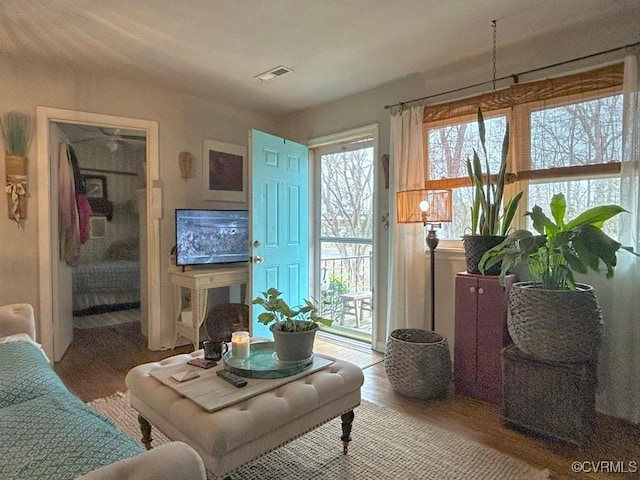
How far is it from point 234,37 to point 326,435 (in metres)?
2.53

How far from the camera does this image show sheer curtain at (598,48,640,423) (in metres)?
2.25

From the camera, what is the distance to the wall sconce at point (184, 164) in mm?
3762

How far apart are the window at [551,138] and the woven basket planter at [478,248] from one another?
0.39 m

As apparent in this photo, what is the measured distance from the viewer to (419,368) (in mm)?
2578

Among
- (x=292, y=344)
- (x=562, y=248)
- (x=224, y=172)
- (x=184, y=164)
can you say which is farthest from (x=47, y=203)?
(x=562, y=248)

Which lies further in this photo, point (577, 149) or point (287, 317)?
point (577, 149)

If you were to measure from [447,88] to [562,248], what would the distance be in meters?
1.70

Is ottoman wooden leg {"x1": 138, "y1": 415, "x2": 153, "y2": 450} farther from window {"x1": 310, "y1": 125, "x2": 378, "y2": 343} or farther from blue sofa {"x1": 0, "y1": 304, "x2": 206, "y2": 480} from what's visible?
window {"x1": 310, "y1": 125, "x2": 378, "y2": 343}

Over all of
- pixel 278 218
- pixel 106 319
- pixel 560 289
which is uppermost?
pixel 278 218

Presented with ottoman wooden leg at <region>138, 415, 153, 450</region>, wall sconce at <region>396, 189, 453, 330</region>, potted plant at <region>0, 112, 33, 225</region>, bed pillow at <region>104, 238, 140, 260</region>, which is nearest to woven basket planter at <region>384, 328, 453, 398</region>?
wall sconce at <region>396, 189, 453, 330</region>

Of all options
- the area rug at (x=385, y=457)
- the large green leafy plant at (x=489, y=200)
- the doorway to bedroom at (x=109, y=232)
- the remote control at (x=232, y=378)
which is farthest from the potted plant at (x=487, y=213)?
the doorway to bedroom at (x=109, y=232)

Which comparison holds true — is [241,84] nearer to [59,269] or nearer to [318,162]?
[318,162]

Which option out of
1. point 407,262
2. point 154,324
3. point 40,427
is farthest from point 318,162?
point 40,427

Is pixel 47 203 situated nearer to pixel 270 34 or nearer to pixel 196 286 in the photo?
pixel 196 286
